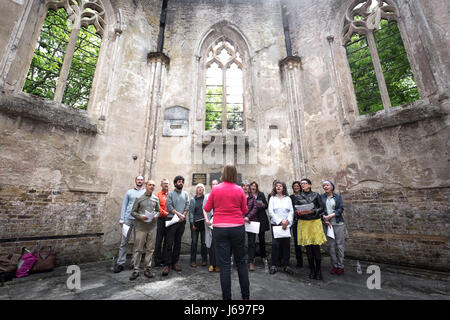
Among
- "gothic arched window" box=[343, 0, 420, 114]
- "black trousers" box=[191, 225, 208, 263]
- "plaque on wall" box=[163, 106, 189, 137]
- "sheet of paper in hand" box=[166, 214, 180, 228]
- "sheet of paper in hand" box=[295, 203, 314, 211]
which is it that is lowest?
"black trousers" box=[191, 225, 208, 263]

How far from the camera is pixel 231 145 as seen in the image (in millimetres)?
6320

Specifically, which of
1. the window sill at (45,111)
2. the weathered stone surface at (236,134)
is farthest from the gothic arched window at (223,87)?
the window sill at (45,111)

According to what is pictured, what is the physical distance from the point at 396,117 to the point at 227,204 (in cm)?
488

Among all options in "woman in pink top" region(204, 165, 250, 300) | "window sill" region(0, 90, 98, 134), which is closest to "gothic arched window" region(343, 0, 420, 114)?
"woman in pink top" region(204, 165, 250, 300)

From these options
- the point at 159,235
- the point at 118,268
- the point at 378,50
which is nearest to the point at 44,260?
the point at 118,268

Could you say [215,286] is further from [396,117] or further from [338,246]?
[396,117]

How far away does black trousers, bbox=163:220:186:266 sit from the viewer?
372cm

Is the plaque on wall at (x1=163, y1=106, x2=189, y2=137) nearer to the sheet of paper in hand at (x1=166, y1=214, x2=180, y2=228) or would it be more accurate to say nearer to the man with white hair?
the man with white hair

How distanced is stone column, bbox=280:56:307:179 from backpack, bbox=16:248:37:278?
6.09m

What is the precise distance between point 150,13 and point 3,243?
7.72 metres

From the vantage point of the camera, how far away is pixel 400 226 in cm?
438

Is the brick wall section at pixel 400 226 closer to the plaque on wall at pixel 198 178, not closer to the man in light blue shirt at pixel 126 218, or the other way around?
the plaque on wall at pixel 198 178
